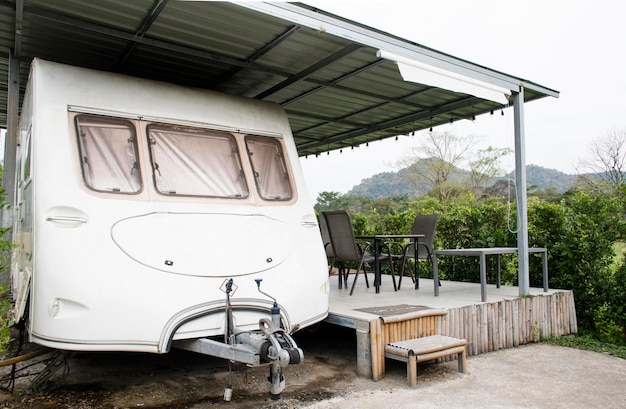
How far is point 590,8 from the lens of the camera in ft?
129

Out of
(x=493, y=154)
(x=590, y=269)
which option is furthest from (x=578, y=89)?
(x=590, y=269)

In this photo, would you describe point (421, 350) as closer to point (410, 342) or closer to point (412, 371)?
point (412, 371)

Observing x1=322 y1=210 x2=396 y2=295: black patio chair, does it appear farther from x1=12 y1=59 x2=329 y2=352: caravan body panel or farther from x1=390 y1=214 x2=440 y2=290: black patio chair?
x1=12 y1=59 x2=329 y2=352: caravan body panel

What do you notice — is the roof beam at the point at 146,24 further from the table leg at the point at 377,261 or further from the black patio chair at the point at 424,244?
the black patio chair at the point at 424,244

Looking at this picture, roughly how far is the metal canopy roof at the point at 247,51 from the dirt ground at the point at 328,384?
2858 millimetres

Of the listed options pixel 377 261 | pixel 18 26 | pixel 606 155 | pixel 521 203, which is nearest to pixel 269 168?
pixel 377 261

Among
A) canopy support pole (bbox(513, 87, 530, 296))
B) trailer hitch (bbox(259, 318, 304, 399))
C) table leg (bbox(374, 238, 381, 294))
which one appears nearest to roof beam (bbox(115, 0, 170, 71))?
trailer hitch (bbox(259, 318, 304, 399))

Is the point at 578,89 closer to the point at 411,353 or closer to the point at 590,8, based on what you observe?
the point at 590,8

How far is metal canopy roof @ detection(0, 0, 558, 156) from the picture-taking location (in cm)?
418

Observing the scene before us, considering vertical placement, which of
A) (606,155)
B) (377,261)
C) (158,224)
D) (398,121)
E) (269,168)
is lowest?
(377,261)

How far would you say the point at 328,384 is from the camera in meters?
4.21

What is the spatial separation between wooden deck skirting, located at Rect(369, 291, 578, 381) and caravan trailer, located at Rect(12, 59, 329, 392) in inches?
27.5

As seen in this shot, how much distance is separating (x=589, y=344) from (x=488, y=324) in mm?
1262

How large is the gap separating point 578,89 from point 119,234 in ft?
189
